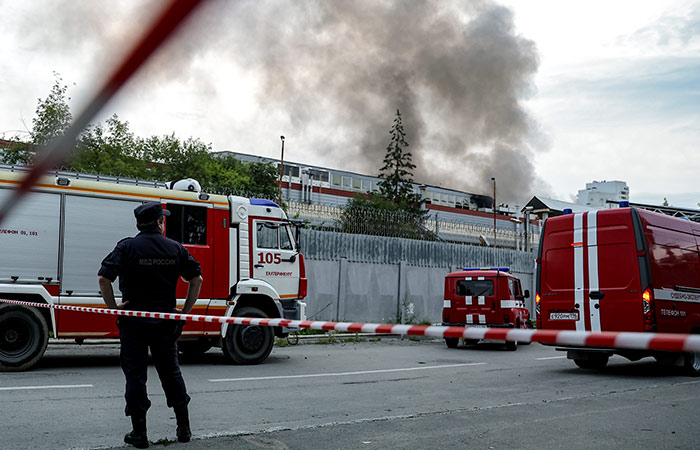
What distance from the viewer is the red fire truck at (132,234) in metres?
9.74

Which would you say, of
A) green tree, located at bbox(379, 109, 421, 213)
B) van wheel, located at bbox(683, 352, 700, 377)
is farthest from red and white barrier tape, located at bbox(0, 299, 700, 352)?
green tree, located at bbox(379, 109, 421, 213)

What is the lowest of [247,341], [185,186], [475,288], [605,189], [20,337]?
[247,341]

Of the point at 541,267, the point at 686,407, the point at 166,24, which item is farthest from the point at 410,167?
the point at 166,24

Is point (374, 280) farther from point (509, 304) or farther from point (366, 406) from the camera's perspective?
point (366, 406)

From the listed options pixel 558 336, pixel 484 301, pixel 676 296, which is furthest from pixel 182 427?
pixel 484 301

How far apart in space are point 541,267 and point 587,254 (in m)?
0.97

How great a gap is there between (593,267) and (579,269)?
0.86 ft

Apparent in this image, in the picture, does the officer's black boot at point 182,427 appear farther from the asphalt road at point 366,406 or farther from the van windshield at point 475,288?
the van windshield at point 475,288

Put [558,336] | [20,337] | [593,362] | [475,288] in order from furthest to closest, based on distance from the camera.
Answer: [475,288] → [593,362] → [20,337] → [558,336]

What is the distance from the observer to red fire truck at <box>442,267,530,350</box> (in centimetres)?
1661

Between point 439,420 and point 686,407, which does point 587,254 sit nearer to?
point 686,407

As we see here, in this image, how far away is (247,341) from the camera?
11.5 meters

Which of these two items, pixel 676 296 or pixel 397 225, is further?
pixel 397 225

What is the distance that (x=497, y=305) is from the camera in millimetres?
16625
